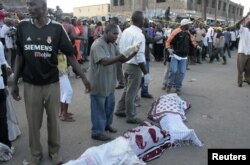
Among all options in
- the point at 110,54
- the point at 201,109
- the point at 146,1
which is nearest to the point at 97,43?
the point at 110,54

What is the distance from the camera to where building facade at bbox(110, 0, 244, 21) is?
1729 inches

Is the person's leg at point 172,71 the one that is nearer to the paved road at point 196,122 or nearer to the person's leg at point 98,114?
the paved road at point 196,122

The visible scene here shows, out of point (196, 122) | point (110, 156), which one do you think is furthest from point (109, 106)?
point (196, 122)

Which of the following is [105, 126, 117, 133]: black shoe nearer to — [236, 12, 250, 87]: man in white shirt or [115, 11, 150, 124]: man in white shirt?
[115, 11, 150, 124]: man in white shirt

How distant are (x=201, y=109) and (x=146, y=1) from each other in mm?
45120

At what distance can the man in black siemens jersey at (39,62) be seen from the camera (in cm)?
393

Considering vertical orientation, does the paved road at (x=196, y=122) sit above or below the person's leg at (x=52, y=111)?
below

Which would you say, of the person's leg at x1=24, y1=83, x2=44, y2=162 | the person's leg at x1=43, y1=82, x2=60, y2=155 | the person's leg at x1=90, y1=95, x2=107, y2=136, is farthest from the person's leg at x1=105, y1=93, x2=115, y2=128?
the person's leg at x1=24, y1=83, x2=44, y2=162

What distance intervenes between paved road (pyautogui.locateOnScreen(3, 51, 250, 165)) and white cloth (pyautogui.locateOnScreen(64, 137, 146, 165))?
1.94ft

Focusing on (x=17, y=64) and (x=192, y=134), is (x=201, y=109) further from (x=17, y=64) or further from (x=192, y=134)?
(x=17, y=64)

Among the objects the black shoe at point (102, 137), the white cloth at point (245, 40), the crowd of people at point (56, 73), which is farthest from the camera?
the white cloth at point (245, 40)

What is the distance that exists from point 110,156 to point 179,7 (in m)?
43.6

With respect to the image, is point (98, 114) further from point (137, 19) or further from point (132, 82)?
point (137, 19)

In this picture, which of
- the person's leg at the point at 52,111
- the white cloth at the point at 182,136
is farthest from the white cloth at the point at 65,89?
the white cloth at the point at 182,136
